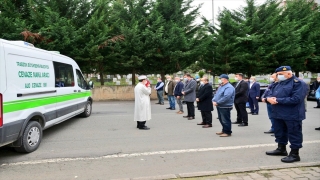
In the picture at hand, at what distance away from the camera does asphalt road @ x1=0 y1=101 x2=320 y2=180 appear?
4391 millimetres

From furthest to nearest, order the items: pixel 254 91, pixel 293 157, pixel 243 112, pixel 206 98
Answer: pixel 254 91
pixel 243 112
pixel 206 98
pixel 293 157

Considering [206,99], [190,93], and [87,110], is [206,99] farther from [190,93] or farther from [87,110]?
[87,110]

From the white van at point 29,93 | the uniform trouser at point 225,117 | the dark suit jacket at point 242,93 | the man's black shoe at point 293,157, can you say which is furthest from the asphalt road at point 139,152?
the dark suit jacket at point 242,93

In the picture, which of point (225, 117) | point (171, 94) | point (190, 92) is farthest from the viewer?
point (171, 94)

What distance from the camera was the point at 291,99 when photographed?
4441 mm

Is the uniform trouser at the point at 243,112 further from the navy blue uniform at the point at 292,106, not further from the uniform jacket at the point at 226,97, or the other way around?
the navy blue uniform at the point at 292,106

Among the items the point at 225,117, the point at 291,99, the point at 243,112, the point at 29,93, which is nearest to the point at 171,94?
the point at 243,112

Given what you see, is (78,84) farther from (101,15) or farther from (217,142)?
(101,15)

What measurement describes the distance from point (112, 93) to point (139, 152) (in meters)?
12.0

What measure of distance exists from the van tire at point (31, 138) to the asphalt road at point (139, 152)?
0.42 ft

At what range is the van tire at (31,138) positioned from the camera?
5.18 meters

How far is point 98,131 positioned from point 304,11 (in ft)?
67.2

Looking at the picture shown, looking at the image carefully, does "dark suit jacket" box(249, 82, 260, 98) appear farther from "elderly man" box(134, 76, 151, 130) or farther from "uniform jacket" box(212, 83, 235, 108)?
"elderly man" box(134, 76, 151, 130)

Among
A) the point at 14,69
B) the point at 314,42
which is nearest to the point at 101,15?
the point at 14,69
